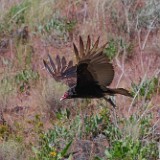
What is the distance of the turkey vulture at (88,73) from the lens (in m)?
4.58

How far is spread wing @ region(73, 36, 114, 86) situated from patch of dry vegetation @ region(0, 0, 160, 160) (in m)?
0.31

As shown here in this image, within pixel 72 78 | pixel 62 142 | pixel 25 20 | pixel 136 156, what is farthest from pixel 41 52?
pixel 136 156

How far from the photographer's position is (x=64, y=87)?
6.20 metres

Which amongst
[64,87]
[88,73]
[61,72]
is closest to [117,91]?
[88,73]

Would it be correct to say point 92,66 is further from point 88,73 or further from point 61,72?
point 61,72

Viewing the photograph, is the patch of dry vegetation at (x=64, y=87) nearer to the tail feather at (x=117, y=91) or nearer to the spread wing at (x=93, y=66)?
the tail feather at (x=117, y=91)

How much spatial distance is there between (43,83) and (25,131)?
93 cm

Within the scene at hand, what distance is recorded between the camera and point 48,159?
4711 mm

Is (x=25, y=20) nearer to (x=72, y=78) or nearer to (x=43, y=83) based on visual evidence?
(x=43, y=83)

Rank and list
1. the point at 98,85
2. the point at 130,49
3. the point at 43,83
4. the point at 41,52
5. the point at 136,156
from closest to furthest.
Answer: the point at 136,156 < the point at 98,85 < the point at 43,83 < the point at 130,49 < the point at 41,52

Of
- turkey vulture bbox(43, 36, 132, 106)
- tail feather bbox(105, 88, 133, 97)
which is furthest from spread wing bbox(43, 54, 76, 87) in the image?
tail feather bbox(105, 88, 133, 97)

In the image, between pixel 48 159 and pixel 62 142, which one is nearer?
pixel 48 159

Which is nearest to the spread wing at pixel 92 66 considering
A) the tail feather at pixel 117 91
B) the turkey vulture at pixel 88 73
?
the turkey vulture at pixel 88 73

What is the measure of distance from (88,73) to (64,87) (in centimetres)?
140
